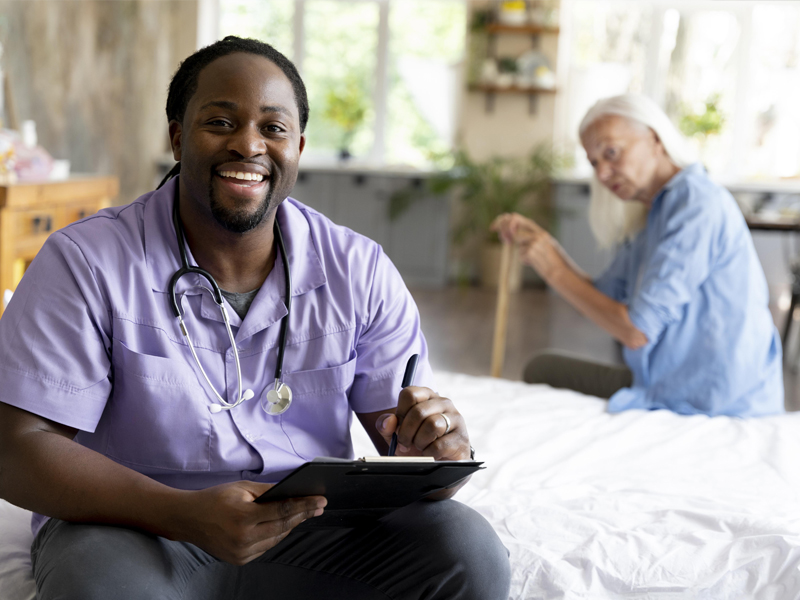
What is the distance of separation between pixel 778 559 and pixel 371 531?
65cm

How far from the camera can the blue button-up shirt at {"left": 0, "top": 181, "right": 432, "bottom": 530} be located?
3.49ft

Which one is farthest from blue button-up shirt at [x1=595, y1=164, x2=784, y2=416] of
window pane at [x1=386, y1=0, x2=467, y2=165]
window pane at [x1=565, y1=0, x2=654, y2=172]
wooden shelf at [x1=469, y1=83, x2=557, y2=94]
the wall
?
window pane at [x1=565, y1=0, x2=654, y2=172]

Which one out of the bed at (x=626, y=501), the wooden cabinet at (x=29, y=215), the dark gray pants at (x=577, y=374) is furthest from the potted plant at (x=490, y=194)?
the bed at (x=626, y=501)

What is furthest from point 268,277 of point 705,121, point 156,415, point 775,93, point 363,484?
point 775,93

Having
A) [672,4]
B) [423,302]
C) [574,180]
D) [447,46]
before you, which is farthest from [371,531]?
[672,4]

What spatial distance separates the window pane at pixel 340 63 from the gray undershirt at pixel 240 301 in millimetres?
5545

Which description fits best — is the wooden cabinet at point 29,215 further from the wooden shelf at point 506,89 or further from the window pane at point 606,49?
the window pane at point 606,49

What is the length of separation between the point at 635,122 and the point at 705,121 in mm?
4797

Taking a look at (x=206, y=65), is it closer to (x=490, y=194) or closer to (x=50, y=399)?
(x=50, y=399)

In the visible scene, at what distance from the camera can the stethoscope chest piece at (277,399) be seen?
1.20 meters

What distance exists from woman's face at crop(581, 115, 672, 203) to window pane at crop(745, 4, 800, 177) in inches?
199

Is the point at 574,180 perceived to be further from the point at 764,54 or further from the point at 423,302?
the point at 764,54

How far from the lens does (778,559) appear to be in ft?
4.06

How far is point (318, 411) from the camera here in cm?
125
